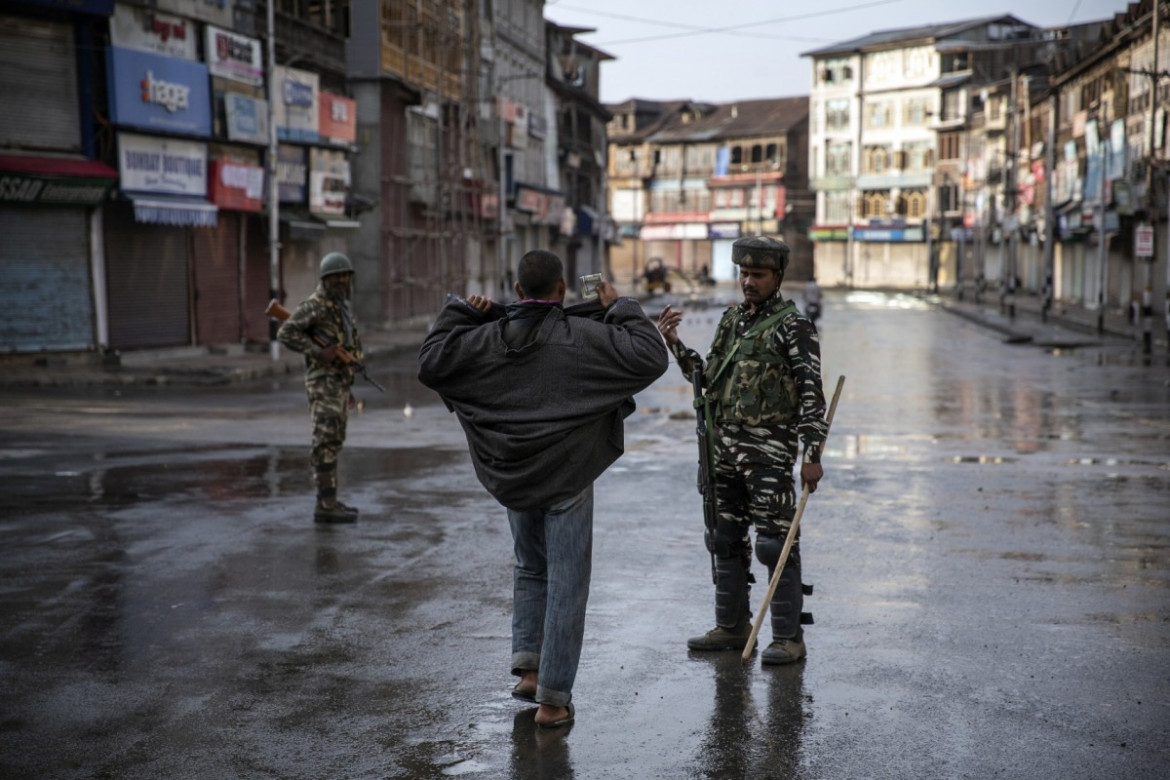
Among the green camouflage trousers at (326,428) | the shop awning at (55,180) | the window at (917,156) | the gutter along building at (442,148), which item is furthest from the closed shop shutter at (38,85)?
the window at (917,156)

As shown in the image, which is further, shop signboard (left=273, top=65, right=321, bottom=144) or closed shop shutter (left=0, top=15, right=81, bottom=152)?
shop signboard (left=273, top=65, right=321, bottom=144)

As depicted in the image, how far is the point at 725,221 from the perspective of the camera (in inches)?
4126

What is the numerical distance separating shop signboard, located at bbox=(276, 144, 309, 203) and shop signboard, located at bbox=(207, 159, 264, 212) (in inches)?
57.4

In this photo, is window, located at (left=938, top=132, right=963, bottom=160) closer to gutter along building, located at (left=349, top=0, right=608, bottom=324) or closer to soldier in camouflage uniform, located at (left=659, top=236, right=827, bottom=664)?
gutter along building, located at (left=349, top=0, right=608, bottom=324)

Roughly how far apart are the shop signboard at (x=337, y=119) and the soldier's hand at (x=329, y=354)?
84.5 feet

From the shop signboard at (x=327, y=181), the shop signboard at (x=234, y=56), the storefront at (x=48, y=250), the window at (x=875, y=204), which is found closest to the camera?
the storefront at (x=48, y=250)

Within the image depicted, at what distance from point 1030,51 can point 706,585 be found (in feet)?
298

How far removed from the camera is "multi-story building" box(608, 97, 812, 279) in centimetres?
10256

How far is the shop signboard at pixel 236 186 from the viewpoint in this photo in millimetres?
28953

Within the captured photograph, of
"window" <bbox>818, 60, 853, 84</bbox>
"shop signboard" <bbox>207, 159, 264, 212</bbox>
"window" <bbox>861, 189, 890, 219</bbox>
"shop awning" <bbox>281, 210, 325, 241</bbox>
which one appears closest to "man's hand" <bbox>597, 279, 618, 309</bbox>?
"shop signboard" <bbox>207, 159, 264, 212</bbox>

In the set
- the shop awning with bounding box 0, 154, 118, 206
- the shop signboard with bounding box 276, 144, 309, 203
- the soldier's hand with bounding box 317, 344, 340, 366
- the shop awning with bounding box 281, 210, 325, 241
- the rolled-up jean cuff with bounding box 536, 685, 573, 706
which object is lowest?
the rolled-up jean cuff with bounding box 536, 685, 573, 706

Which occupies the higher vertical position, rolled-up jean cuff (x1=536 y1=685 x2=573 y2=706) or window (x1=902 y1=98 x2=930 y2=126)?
window (x1=902 y1=98 x2=930 y2=126)

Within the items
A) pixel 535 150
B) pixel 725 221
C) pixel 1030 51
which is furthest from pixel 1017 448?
pixel 725 221

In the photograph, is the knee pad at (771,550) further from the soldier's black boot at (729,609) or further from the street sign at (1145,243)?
the street sign at (1145,243)
